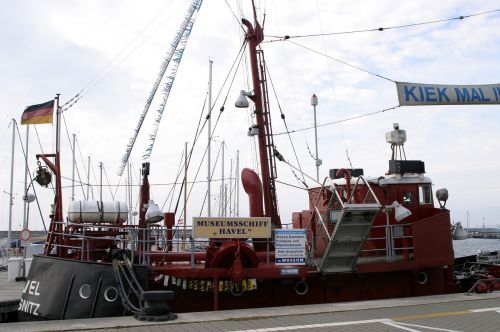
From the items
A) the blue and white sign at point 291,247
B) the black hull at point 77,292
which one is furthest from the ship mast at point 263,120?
the black hull at point 77,292

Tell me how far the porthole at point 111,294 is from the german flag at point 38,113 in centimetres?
531

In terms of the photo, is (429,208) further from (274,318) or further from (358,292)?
(274,318)

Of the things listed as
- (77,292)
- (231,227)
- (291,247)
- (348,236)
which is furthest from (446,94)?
(77,292)

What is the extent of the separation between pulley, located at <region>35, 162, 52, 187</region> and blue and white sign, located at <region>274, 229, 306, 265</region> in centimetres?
597

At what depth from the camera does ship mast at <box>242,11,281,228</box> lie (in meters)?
14.9

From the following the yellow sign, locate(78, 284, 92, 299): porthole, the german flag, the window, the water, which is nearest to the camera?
locate(78, 284, 92, 299): porthole

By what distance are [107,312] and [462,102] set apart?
387 inches

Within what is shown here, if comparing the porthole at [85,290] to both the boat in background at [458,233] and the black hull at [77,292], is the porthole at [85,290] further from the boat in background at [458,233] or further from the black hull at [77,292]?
the boat in background at [458,233]

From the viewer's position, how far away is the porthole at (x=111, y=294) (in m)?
10.5

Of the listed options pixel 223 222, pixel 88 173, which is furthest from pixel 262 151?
pixel 88 173

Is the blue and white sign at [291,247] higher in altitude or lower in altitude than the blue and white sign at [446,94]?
lower

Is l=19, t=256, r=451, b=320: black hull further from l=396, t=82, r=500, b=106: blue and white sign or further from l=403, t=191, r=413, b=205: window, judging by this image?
l=396, t=82, r=500, b=106: blue and white sign

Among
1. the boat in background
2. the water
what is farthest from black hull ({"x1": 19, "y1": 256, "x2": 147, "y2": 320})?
the water

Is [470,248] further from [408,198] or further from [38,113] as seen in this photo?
[38,113]
